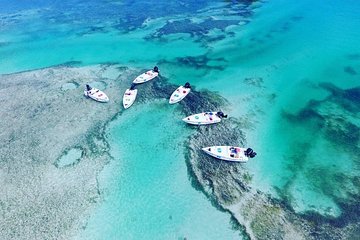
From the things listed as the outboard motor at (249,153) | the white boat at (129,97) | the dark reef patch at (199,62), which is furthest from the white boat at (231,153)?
the dark reef patch at (199,62)

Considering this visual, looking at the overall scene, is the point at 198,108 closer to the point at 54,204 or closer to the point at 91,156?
the point at 91,156

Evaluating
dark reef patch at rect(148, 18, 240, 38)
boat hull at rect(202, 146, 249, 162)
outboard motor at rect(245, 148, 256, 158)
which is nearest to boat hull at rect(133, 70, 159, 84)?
dark reef patch at rect(148, 18, 240, 38)

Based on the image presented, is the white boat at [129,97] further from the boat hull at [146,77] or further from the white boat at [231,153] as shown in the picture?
the white boat at [231,153]

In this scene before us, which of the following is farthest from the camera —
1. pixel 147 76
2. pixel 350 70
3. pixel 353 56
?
pixel 353 56

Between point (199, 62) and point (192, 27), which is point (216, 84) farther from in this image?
point (192, 27)

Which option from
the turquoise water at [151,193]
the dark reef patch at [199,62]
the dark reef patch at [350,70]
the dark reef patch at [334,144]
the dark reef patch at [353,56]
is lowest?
the turquoise water at [151,193]

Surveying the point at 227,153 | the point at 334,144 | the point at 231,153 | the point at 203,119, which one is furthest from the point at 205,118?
the point at 334,144
